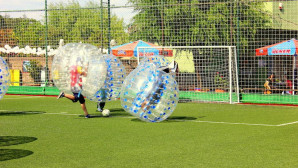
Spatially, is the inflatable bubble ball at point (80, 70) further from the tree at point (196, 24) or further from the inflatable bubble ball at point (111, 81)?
the tree at point (196, 24)

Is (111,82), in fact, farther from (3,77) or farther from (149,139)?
(149,139)

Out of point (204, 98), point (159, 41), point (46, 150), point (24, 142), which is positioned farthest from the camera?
point (159, 41)

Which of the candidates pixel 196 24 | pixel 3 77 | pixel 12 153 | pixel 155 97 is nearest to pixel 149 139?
pixel 155 97

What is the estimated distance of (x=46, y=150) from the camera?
8750 mm

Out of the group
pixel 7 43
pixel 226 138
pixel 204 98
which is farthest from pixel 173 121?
pixel 7 43

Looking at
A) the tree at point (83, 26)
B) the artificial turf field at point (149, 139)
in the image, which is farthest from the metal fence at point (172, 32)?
the artificial turf field at point (149, 139)

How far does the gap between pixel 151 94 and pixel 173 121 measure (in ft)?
6.98

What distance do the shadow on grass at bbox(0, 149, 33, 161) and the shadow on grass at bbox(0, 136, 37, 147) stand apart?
767 mm

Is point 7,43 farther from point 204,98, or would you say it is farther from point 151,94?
point 151,94

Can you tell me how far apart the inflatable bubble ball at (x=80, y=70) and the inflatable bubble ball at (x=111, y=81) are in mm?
217

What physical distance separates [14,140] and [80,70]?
3.47 metres

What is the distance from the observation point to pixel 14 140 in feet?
32.5

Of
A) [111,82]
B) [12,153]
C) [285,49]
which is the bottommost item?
[12,153]

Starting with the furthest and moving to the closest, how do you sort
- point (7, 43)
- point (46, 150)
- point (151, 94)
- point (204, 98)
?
point (7, 43) → point (204, 98) → point (151, 94) → point (46, 150)
